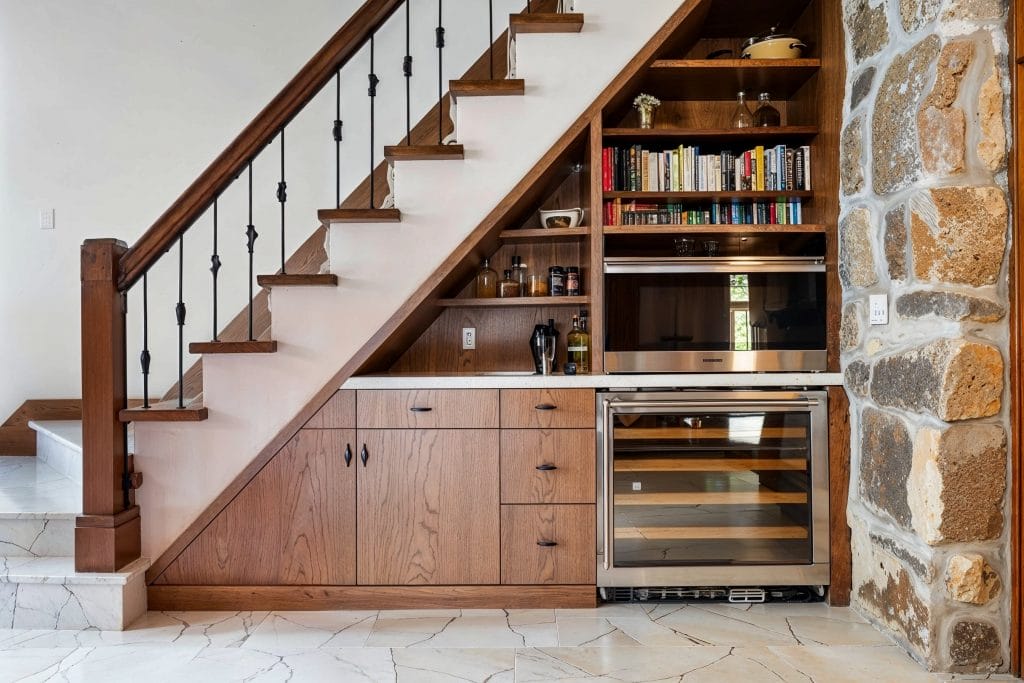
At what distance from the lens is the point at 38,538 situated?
2422 mm

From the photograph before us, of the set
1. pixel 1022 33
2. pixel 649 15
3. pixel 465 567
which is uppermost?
pixel 649 15

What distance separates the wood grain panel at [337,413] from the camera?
2.41 m

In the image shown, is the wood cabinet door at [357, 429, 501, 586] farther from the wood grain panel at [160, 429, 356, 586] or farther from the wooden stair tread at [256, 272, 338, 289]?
the wooden stair tread at [256, 272, 338, 289]

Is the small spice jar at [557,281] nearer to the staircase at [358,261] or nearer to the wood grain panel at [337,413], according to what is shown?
the staircase at [358,261]

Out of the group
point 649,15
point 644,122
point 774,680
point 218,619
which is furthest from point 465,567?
point 649,15

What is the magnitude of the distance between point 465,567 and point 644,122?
1906 mm

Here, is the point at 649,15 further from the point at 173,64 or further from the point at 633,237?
the point at 173,64

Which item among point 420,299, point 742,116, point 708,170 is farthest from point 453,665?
point 742,116

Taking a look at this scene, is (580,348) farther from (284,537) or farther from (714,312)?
(284,537)

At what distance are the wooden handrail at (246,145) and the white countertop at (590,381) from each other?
0.84m

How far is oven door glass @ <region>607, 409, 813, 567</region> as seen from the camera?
7.97ft

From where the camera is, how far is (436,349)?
3.08m

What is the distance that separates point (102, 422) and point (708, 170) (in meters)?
2.49

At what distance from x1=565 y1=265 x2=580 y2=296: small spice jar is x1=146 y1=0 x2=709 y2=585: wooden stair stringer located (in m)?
0.43
